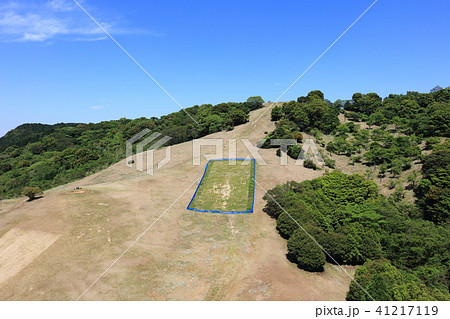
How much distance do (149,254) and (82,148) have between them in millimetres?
61176

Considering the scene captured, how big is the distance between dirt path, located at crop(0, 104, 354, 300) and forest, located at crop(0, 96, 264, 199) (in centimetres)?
2210

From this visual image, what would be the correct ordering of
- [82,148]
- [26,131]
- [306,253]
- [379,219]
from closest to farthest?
[306,253] < [379,219] < [82,148] < [26,131]

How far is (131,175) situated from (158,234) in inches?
862

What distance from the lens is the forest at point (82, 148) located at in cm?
5638

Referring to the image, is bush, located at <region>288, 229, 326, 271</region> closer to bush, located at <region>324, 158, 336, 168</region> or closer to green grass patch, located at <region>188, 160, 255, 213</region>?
green grass patch, located at <region>188, 160, 255, 213</region>

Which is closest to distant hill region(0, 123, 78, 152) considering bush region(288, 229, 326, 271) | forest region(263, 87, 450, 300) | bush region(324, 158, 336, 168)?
bush region(324, 158, 336, 168)

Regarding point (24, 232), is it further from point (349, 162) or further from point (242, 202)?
point (349, 162)

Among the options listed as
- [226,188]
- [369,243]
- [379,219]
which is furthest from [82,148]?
[369,243]

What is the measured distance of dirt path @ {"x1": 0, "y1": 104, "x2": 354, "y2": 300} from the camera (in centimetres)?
1738

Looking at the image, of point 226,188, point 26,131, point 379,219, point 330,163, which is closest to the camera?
point 379,219

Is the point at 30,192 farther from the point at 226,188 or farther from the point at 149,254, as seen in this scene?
the point at 226,188

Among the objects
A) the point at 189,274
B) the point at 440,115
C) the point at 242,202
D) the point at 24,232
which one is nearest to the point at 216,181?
the point at 242,202

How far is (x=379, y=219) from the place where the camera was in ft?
85.3
